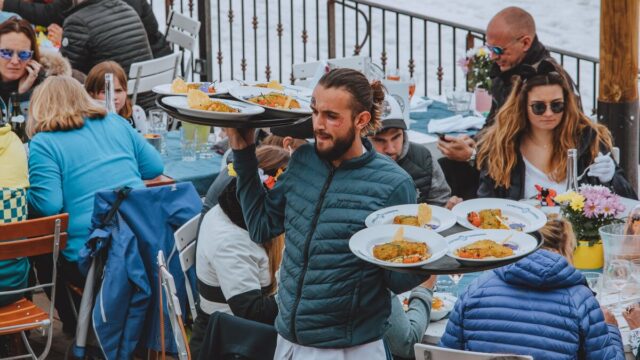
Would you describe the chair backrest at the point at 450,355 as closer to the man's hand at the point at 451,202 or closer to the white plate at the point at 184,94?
the white plate at the point at 184,94

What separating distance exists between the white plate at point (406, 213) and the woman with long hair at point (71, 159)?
2255 millimetres

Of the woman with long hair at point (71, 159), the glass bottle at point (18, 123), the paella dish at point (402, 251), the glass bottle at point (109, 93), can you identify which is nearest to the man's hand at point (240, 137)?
the paella dish at point (402, 251)

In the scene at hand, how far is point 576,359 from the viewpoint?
320cm

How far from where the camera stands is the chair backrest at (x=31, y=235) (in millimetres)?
4434

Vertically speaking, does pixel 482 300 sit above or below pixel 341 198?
below

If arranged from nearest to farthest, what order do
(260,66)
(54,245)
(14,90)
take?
(54,245) → (14,90) → (260,66)

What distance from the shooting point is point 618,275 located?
3.76 m

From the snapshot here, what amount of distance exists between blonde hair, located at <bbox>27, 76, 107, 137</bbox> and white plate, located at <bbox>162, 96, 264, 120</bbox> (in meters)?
1.83

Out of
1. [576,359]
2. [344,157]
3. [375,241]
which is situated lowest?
[576,359]

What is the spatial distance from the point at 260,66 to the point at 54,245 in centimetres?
886

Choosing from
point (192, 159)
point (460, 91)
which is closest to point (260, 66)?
point (460, 91)

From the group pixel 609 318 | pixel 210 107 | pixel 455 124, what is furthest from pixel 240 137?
pixel 455 124

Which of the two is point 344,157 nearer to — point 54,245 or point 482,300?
point 482,300

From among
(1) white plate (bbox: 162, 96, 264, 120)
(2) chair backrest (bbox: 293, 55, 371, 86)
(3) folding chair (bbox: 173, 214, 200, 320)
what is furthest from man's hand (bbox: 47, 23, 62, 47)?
(1) white plate (bbox: 162, 96, 264, 120)
